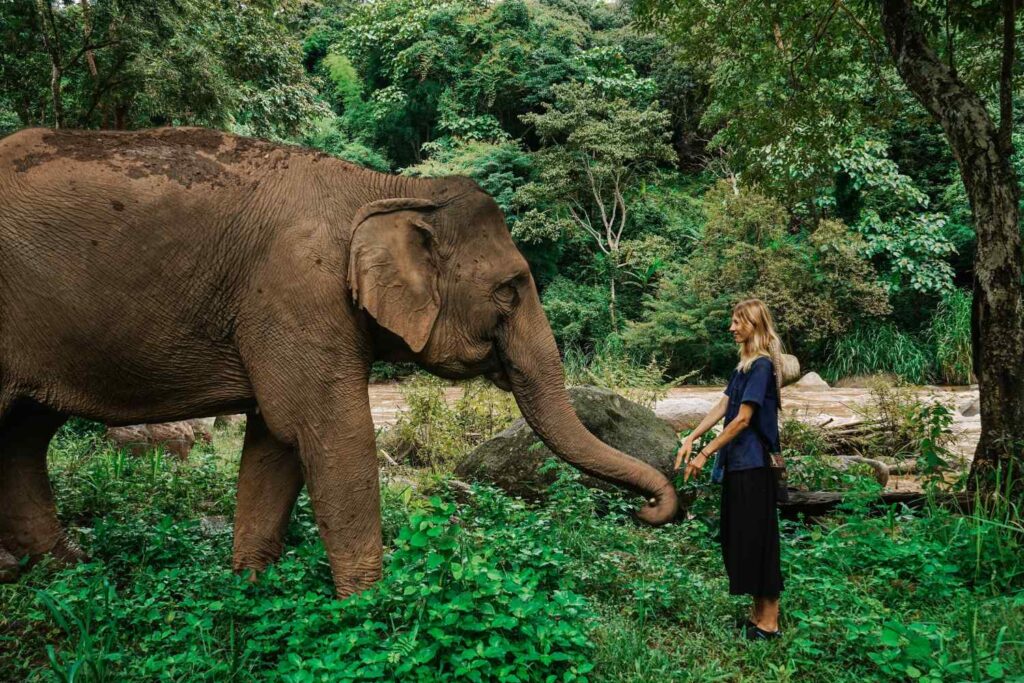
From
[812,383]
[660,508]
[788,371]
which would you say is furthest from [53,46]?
[812,383]

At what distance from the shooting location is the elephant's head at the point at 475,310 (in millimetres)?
3793

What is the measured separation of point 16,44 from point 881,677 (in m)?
11.0

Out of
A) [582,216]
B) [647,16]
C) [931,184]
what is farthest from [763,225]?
[647,16]

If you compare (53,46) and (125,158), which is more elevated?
(53,46)

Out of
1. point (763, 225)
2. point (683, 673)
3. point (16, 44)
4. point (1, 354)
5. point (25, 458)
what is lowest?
point (683, 673)

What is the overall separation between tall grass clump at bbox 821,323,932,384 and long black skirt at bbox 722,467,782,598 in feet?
Answer: 49.3

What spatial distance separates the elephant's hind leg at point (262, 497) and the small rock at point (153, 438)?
3628 mm

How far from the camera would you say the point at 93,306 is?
371 cm

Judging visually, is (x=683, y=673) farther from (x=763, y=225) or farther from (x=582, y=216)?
(x=582, y=216)

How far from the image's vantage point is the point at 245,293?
375 centimetres

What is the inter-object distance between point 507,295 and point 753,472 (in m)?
1.51

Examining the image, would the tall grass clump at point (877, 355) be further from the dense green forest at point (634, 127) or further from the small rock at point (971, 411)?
the small rock at point (971, 411)

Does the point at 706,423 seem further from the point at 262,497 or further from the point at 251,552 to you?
the point at 251,552

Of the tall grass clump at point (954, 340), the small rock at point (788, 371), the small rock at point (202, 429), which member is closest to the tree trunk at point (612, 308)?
the tall grass clump at point (954, 340)
